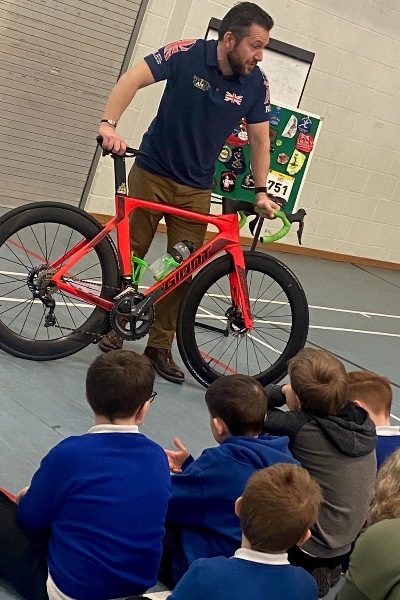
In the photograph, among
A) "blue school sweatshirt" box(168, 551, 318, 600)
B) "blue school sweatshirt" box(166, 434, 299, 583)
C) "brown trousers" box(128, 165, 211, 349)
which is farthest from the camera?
"brown trousers" box(128, 165, 211, 349)

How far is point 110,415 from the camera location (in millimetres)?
2320

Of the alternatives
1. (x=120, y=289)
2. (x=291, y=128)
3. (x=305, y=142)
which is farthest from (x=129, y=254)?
(x=305, y=142)

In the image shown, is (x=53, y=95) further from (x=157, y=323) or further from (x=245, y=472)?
(x=245, y=472)

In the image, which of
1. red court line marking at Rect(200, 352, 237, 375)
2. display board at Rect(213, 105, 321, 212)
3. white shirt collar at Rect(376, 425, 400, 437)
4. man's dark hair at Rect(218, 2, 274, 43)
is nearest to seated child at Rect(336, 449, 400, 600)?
white shirt collar at Rect(376, 425, 400, 437)

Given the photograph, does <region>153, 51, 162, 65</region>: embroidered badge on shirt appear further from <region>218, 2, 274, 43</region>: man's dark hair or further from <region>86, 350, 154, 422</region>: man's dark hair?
<region>86, 350, 154, 422</region>: man's dark hair

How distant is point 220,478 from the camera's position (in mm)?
2432

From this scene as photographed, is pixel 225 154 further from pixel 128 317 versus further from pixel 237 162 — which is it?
pixel 128 317

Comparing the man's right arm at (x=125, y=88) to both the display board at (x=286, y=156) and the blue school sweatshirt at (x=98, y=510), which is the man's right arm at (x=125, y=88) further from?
the display board at (x=286, y=156)

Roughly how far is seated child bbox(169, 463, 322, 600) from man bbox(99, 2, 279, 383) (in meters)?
2.21

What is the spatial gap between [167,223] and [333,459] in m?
1.84

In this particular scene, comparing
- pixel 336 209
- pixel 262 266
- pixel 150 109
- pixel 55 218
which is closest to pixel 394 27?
pixel 336 209

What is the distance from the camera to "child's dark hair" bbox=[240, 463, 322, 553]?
74.2 inches

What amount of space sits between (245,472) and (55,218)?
6.06ft

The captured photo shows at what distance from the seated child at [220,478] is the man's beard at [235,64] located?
5.91 feet
